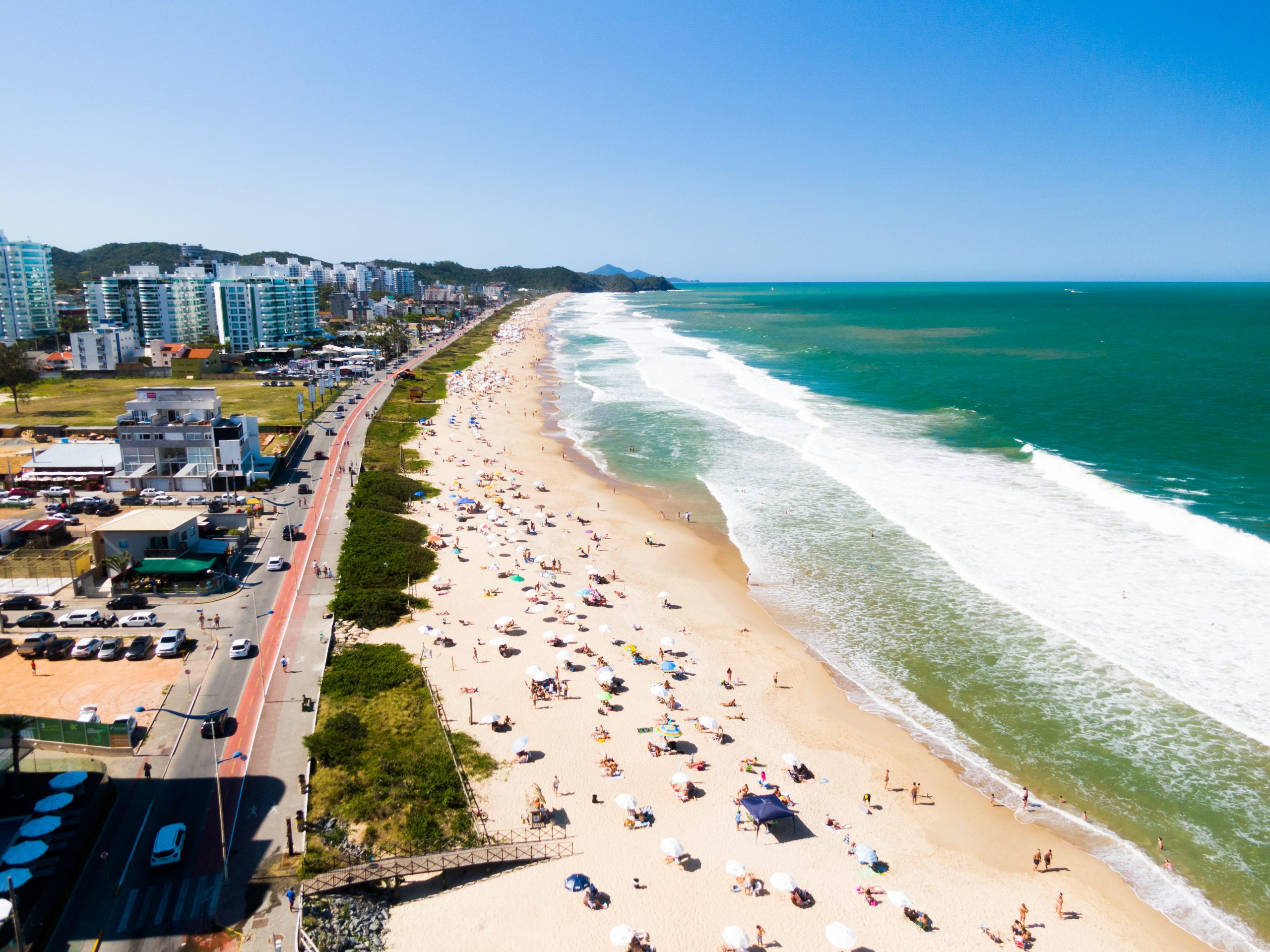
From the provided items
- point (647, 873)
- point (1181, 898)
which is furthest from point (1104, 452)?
point (647, 873)

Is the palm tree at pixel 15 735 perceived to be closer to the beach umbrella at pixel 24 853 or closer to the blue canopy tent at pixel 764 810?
the beach umbrella at pixel 24 853

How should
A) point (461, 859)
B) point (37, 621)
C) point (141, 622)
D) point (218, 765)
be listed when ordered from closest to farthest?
1. point (461, 859)
2. point (218, 765)
3. point (37, 621)
4. point (141, 622)

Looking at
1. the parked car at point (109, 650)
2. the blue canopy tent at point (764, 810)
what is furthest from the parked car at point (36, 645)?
the blue canopy tent at point (764, 810)

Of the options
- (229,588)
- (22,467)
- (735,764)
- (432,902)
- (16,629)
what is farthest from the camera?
(22,467)

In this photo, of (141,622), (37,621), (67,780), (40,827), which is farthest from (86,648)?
(40,827)

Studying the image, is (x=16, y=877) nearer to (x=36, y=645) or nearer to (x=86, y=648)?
(x=86, y=648)

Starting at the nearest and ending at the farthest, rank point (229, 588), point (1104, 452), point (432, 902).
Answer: point (432, 902), point (229, 588), point (1104, 452)

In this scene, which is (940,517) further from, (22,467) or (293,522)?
(22,467)
